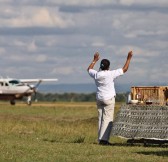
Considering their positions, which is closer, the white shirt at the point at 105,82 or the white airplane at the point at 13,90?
the white shirt at the point at 105,82

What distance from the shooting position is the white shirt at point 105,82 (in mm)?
A: 18438

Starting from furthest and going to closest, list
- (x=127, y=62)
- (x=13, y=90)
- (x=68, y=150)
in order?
(x=13, y=90) < (x=127, y=62) < (x=68, y=150)

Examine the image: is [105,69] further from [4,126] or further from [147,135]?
[4,126]

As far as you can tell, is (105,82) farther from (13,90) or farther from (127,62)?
(13,90)

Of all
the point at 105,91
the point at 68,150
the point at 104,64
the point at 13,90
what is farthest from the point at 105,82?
the point at 13,90

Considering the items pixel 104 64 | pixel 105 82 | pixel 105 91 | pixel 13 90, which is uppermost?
pixel 104 64

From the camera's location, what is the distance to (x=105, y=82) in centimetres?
1848

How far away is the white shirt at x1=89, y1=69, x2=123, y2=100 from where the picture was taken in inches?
726

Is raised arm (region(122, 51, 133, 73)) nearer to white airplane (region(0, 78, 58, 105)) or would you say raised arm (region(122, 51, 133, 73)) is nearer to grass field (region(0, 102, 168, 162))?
grass field (region(0, 102, 168, 162))

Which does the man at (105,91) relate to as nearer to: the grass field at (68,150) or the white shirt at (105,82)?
the white shirt at (105,82)

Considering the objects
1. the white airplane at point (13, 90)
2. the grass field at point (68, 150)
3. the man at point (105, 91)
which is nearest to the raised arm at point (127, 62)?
the man at point (105, 91)

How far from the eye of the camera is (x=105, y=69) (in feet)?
61.3

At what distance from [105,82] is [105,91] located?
0.24m

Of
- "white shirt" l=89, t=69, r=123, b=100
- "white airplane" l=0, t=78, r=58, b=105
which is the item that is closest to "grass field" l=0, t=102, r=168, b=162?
"white shirt" l=89, t=69, r=123, b=100
